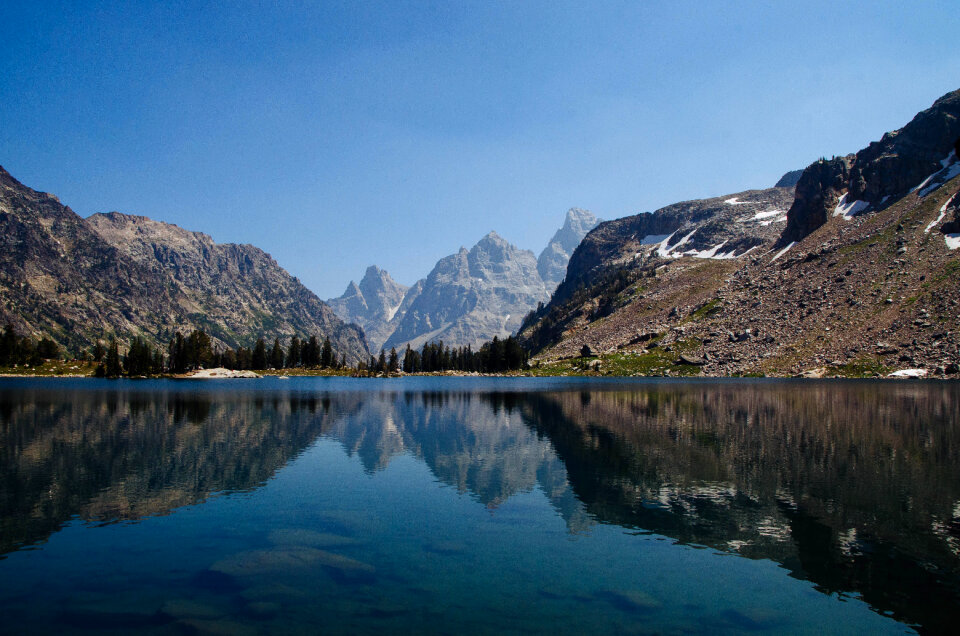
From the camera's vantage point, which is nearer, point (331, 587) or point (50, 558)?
point (331, 587)

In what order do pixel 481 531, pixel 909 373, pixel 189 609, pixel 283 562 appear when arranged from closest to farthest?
1. pixel 189 609
2. pixel 283 562
3. pixel 481 531
4. pixel 909 373

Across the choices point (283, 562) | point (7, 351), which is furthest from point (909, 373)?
point (7, 351)

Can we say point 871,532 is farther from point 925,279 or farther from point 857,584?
point 925,279

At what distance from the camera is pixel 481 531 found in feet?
94.5

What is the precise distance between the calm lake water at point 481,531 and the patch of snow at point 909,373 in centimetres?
10866

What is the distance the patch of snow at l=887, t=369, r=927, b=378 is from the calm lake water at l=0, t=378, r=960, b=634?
356 feet

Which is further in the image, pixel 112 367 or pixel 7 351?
pixel 112 367

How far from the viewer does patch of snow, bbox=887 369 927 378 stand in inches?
5574

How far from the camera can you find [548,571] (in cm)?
2320

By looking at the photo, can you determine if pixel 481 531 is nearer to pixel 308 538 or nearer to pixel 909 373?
pixel 308 538

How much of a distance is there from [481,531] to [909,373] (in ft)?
535

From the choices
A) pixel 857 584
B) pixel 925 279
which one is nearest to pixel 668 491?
pixel 857 584

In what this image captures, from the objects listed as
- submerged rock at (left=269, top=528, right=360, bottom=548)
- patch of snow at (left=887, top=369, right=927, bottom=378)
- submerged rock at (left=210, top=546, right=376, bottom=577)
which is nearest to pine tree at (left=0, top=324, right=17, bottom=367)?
submerged rock at (left=269, top=528, right=360, bottom=548)

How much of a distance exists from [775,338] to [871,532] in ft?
609
